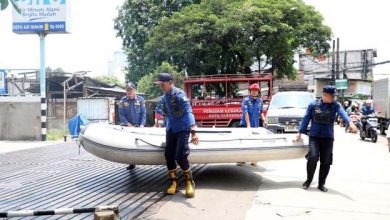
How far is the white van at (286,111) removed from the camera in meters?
13.3

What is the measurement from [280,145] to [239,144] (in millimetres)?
630

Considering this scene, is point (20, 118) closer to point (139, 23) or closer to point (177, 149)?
point (177, 149)

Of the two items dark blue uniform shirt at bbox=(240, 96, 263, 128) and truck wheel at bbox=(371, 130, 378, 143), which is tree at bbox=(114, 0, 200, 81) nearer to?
truck wheel at bbox=(371, 130, 378, 143)

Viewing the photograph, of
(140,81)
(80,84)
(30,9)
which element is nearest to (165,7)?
(140,81)

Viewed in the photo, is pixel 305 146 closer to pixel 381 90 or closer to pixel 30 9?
A: pixel 30 9

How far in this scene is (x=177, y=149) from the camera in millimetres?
5922

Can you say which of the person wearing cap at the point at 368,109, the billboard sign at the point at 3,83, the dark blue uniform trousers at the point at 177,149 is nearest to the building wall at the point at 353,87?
the person wearing cap at the point at 368,109

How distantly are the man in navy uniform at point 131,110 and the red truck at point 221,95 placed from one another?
5776 millimetres

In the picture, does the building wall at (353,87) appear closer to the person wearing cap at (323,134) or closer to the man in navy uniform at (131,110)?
→ the man in navy uniform at (131,110)

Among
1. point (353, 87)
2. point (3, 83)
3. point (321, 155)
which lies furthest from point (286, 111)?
point (353, 87)

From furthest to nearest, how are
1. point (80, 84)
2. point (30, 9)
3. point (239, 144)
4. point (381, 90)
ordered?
1. point (80, 84)
2. point (381, 90)
3. point (30, 9)
4. point (239, 144)

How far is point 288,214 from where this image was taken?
16.6ft

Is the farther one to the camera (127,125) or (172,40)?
(172,40)

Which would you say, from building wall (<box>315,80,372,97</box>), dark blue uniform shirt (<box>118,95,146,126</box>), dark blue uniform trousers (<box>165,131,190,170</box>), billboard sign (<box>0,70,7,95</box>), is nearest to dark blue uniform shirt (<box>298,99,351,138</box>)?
dark blue uniform trousers (<box>165,131,190,170</box>)
